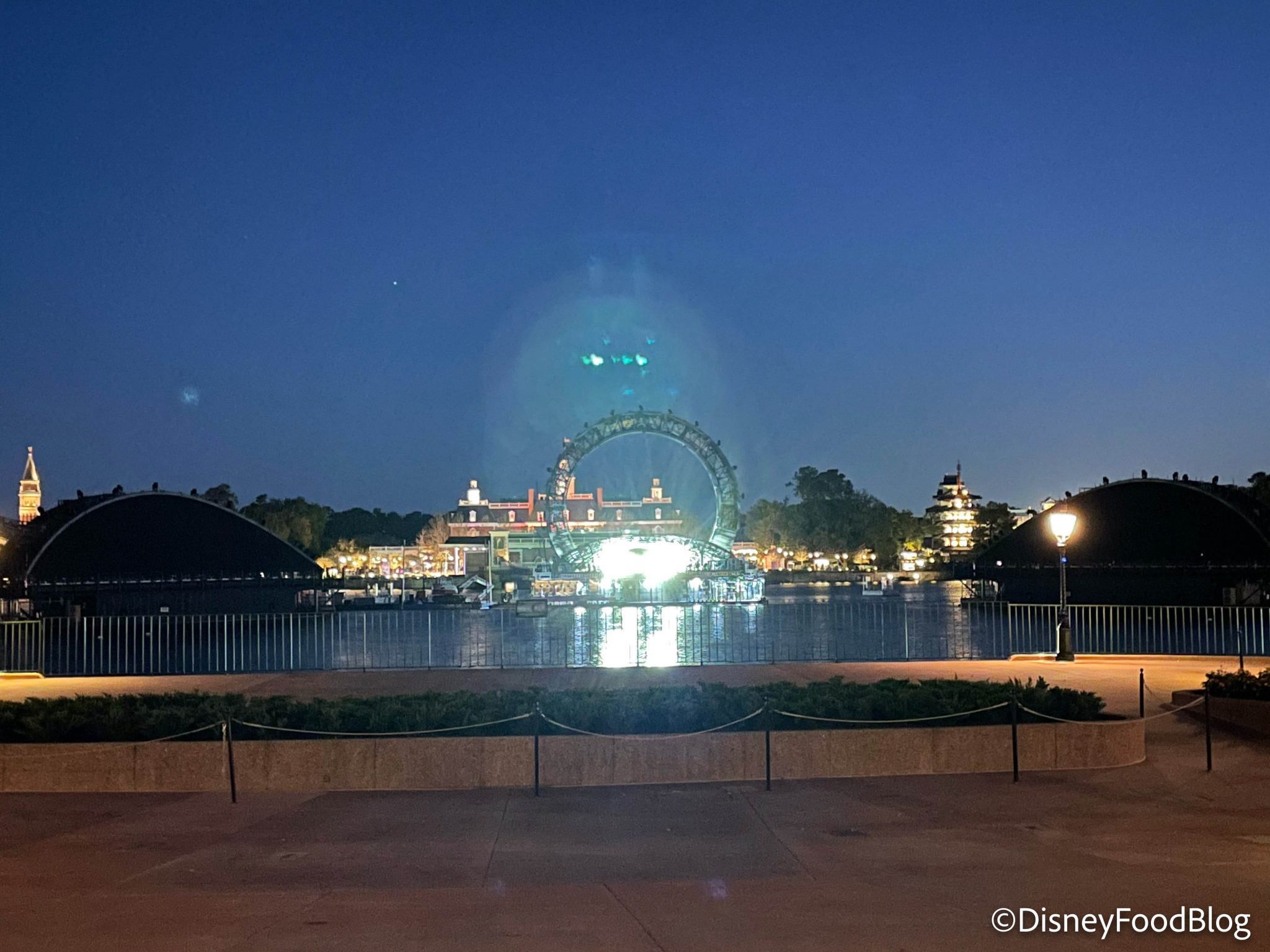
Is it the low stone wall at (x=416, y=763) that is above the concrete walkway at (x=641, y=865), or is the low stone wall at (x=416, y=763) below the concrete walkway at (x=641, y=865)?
above

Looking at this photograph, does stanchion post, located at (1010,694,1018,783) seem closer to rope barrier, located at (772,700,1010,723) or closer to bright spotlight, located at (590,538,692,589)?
rope barrier, located at (772,700,1010,723)

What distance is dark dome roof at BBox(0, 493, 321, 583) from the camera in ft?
310

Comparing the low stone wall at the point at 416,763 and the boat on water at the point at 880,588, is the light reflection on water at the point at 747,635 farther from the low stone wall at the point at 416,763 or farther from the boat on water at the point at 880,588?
the boat on water at the point at 880,588

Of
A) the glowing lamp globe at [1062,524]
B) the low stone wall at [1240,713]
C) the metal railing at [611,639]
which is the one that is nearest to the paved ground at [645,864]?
the low stone wall at [1240,713]

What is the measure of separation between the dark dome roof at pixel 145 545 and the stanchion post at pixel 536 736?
84787 mm

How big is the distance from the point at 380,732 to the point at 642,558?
10017 centimetres

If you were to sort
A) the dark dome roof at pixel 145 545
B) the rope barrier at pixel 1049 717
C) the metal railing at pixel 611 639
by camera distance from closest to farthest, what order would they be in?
1. the rope barrier at pixel 1049 717
2. the metal railing at pixel 611 639
3. the dark dome roof at pixel 145 545

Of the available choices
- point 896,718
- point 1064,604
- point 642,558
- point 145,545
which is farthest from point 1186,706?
point 145,545

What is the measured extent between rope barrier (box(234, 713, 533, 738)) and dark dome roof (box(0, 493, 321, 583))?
83043mm

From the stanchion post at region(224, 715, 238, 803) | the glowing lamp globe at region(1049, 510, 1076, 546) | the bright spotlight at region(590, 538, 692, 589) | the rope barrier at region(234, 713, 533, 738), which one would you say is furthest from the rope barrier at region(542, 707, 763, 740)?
the bright spotlight at region(590, 538, 692, 589)

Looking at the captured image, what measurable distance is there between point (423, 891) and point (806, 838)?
3874mm

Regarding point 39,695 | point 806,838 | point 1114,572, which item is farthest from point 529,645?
point 1114,572

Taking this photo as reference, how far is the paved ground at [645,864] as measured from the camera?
889 cm

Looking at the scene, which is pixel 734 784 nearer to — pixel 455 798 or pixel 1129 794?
pixel 455 798
